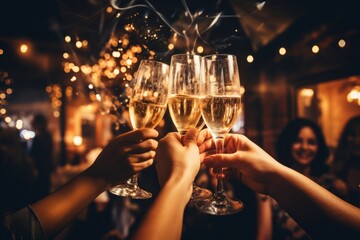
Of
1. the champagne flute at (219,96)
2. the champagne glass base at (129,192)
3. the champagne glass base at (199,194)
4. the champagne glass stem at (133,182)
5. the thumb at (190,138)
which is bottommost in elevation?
the champagne glass base at (199,194)

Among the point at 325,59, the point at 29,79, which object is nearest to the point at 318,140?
the point at 325,59

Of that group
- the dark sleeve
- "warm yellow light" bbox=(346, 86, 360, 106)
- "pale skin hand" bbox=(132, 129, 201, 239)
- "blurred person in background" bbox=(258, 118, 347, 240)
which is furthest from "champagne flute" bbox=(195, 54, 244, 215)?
"warm yellow light" bbox=(346, 86, 360, 106)

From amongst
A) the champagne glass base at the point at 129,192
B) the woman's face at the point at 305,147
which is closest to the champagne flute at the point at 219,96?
the champagne glass base at the point at 129,192

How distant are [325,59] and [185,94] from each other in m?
4.74

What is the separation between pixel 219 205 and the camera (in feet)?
4.17

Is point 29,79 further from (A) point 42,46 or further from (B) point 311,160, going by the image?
(B) point 311,160

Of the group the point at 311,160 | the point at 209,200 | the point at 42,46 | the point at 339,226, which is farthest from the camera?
the point at 42,46

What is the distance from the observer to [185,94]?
1332 mm

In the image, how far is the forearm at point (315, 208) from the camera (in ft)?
3.51

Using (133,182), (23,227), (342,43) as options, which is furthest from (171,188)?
(342,43)

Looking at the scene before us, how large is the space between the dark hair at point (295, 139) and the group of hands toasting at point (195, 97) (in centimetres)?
248

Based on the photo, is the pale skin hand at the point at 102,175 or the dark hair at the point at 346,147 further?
the dark hair at the point at 346,147

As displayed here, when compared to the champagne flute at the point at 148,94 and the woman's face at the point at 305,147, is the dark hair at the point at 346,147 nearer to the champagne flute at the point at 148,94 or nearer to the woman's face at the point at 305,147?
the woman's face at the point at 305,147

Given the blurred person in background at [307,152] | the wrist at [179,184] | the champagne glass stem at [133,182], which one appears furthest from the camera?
the blurred person in background at [307,152]
